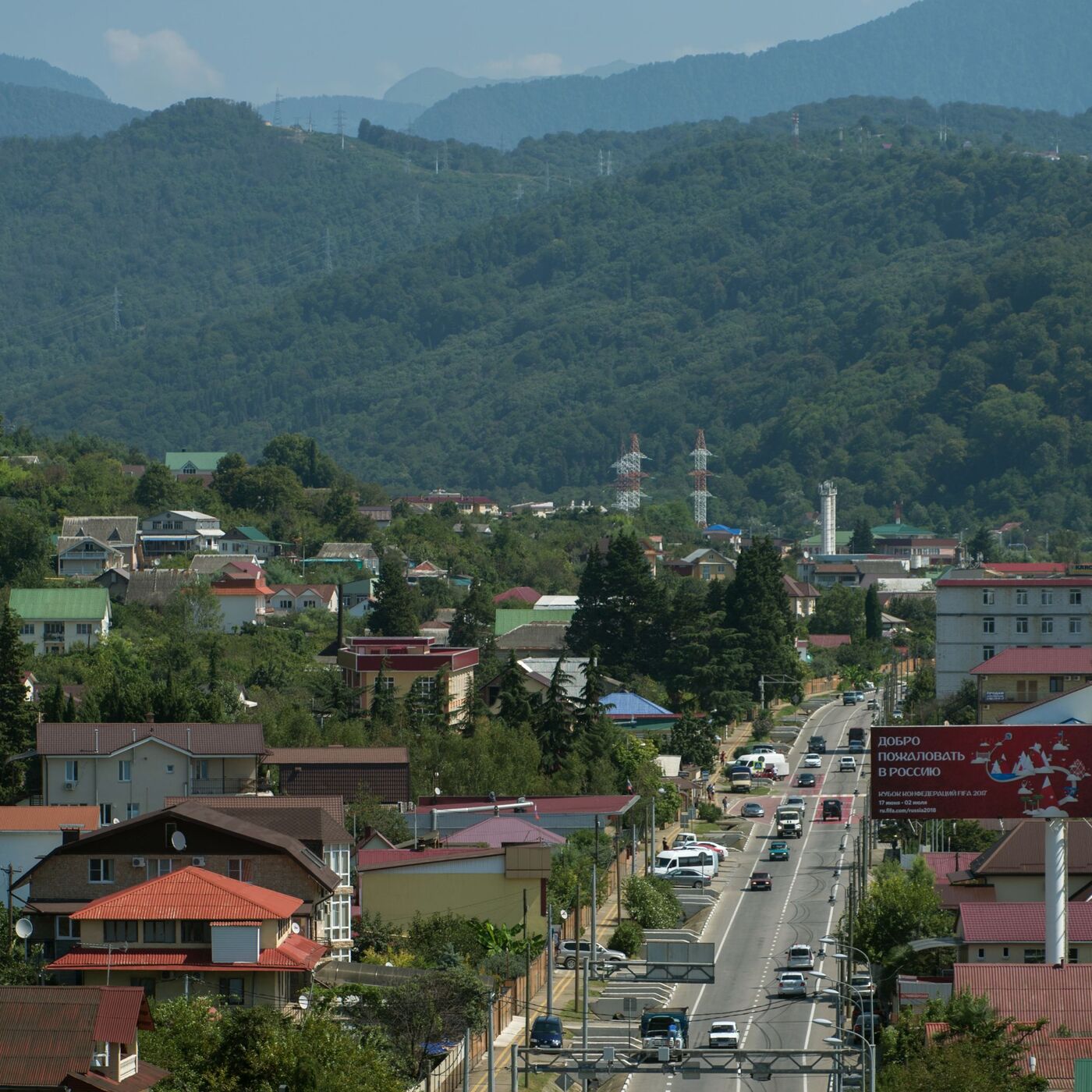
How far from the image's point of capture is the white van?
237 feet

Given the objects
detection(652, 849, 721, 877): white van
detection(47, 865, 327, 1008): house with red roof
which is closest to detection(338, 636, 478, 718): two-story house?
detection(652, 849, 721, 877): white van

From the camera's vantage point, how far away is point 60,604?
379 feet

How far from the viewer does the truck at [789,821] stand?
80938 millimetres

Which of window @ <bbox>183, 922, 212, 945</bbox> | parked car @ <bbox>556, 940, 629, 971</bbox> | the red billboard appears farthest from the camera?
parked car @ <bbox>556, 940, 629, 971</bbox>

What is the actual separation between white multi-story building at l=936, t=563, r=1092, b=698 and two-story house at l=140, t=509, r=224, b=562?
5070cm

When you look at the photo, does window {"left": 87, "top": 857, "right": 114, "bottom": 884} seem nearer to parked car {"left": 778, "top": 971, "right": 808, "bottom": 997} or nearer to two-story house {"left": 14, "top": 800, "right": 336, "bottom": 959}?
two-story house {"left": 14, "top": 800, "right": 336, "bottom": 959}

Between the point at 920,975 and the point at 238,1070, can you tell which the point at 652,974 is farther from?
the point at 238,1070

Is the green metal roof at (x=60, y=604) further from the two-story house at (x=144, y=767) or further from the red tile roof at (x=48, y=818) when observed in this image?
the red tile roof at (x=48, y=818)

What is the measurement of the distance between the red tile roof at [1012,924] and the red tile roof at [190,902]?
1433 cm

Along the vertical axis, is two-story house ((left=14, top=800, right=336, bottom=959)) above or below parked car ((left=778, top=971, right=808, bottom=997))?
above

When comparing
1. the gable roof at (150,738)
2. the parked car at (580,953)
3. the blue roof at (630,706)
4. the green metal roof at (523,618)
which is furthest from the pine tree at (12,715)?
the green metal roof at (523,618)

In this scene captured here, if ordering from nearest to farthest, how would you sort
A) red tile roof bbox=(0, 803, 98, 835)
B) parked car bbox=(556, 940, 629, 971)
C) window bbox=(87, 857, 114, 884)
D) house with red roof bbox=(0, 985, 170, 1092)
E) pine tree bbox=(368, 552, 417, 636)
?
house with red roof bbox=(0, 985, 170, 1092)
window bbox=(87, 857, 114, 884)
parked car bbox=(556, 940, 629, 971)
red tile roof bbox=(0, 803, 98, 835)
pine tree bbox=(368, 552, 417, 636)

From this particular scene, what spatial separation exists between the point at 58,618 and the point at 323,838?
57.5 meters

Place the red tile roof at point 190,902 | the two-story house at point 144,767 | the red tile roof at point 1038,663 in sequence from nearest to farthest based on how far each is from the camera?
1. the red tile roof at point 190,902
2. the two-story house at point 144,767
3. the red tile roof at point 1038,663
